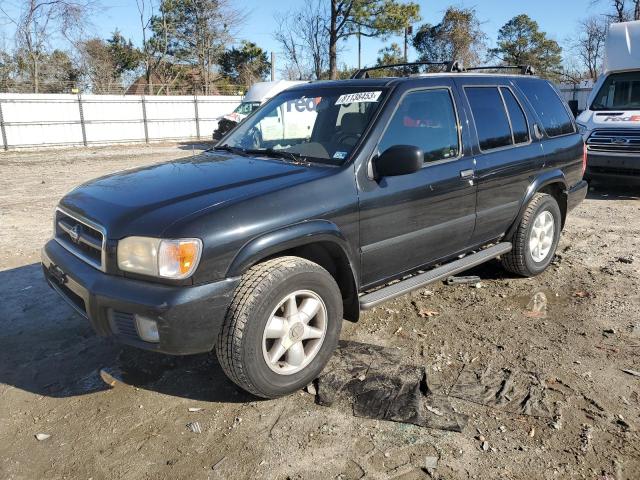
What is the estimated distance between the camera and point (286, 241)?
9.64 ft

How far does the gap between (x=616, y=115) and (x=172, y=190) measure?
8783mm

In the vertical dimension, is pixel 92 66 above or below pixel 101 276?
above

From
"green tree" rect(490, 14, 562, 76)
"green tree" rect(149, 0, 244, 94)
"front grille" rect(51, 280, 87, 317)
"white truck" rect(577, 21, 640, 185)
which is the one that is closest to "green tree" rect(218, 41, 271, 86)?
"green tree" rect(149, 0, 244, 94)

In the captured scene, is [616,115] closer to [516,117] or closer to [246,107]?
[516,117]

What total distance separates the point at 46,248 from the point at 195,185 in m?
1.23

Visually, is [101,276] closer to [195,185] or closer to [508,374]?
[195,185]

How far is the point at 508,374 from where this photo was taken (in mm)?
3367

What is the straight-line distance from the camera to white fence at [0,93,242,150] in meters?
19.3

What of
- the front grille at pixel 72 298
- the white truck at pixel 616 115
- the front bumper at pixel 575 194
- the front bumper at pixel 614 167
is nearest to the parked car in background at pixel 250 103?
the white truck at pixel 616 115

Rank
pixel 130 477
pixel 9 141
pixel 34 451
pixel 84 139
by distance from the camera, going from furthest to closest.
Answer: pixel 84 139, pixel 9 141, pixel 34 451, pixel 130 477

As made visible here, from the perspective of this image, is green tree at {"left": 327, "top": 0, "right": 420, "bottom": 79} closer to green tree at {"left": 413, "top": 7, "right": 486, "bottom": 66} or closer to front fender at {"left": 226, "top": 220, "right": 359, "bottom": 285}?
green tree at {"left": 413, "top": 7, "right": 486, "bottom": 66}

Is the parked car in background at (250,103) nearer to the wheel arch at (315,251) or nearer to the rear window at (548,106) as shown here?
the rear window at (548,106)

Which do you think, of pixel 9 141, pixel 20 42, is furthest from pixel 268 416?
pixel 20 42

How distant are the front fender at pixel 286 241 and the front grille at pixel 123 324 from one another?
563 millimetres
